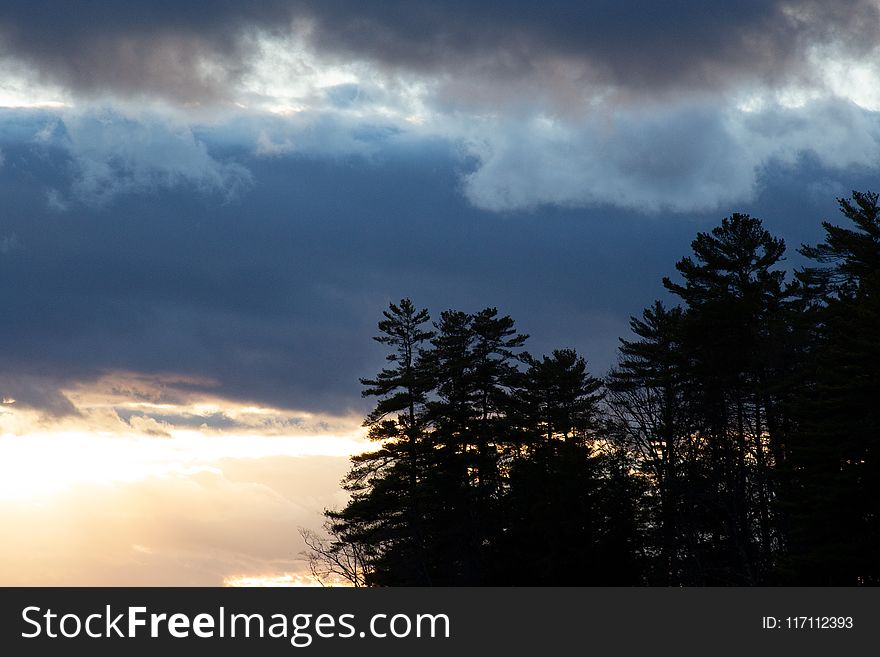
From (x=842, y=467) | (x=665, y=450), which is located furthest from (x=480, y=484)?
(x=842, y=467)

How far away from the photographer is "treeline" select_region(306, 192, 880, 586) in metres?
41.3

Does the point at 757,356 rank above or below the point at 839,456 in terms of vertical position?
above

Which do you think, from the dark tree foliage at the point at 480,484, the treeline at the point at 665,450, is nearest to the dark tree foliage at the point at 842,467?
the treeline at the point at 665,450

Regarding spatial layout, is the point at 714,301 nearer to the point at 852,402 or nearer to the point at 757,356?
the point at 757,356

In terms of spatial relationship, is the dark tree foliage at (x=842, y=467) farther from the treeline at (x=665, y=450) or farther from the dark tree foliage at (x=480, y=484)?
the dark tree foliage at (x=480, y=484)

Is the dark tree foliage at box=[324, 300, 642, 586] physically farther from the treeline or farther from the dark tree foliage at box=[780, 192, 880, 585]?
the dark tree foliage at box=[780, 192, 880, 585]

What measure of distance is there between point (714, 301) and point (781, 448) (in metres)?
9.33

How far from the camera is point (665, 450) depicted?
62156 millimetres

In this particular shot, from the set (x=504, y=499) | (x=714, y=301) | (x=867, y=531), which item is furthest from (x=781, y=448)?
(x=504, y=499)

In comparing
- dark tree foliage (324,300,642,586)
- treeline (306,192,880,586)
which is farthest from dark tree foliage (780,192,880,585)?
dark tree foliage (324,300,642,586)

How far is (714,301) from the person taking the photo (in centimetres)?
5741

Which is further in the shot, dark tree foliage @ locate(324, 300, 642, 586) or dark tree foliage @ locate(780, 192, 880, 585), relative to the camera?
dark tree foliage @ locate(324, 300, 642, 586)

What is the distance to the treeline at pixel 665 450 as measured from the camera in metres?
41.3

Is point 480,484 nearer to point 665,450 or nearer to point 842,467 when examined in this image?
point 665,450
